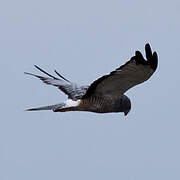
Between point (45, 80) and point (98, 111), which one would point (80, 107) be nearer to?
point (98, 111)

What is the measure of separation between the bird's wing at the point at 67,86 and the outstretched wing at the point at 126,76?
0.48 m

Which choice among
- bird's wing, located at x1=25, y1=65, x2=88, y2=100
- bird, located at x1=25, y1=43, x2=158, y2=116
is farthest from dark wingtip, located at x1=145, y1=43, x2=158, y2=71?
bird's wing, located at x1=25, y1=65, x2=88, y2=100

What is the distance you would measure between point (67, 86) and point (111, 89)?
1382 millimetres

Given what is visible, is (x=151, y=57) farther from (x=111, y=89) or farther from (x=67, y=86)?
(x=67, y=86)

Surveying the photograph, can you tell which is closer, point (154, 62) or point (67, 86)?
point (154, 62)

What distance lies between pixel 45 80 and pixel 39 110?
1.95m

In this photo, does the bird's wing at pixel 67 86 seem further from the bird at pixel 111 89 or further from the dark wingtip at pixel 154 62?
the dark wingtip at pixel 154 62

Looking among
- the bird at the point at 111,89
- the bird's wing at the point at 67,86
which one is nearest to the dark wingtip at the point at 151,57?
the bird at the point at 111,89

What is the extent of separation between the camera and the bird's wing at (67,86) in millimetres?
18609

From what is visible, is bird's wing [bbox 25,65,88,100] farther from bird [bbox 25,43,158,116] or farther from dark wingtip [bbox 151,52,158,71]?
dark wingtip [bbox 151,52,158,71]

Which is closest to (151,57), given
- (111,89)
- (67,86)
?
(111,89)

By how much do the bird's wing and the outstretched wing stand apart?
48 centimetres

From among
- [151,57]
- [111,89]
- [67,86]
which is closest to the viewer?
[151,57]

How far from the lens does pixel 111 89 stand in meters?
18.1
